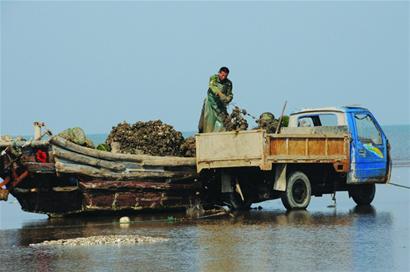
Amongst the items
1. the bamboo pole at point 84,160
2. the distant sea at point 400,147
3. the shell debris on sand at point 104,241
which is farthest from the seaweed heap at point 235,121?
the distant sea at point 400,147

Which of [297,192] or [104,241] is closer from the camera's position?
[104,241]

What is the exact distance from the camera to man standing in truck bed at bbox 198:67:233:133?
20.6m

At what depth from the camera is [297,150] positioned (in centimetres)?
2017

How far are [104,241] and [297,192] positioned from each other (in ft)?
22.5

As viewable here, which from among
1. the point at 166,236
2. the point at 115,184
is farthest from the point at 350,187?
the point at 166,236

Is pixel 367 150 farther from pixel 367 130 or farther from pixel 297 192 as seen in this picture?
pixel 297 192

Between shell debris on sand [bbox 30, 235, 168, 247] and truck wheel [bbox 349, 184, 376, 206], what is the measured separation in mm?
8131

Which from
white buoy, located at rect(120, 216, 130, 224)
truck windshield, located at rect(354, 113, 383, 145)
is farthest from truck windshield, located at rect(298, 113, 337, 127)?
white buoy, located at rect(120, 216, 130, 224)

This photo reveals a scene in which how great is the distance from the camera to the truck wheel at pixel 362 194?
22.4m

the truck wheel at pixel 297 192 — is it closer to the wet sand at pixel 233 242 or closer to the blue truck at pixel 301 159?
the blue truck at pixel 301 159

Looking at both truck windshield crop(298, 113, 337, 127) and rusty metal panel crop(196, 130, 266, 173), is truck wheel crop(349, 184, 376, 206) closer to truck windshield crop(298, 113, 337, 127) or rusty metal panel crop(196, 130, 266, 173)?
truck windshield crop(298, 113, 337, 127)

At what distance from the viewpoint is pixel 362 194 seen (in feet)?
73.7

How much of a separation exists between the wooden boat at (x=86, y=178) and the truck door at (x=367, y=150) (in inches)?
136

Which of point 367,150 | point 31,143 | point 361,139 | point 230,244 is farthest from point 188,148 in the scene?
point 230,244
